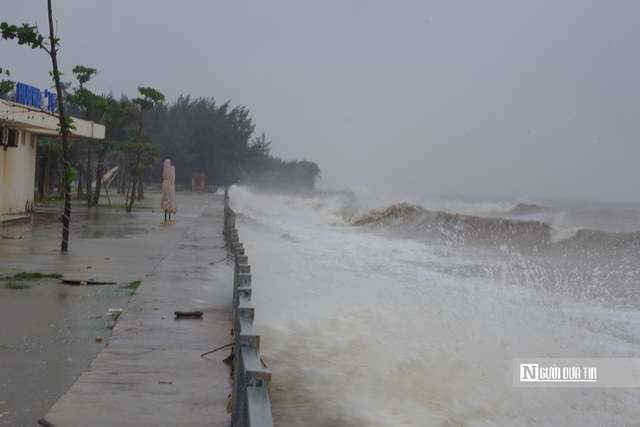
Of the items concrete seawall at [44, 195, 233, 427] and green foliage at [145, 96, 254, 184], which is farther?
green foliage at [145, 96, 254, 184]

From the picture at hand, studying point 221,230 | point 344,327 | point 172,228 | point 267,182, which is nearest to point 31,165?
point 172,228

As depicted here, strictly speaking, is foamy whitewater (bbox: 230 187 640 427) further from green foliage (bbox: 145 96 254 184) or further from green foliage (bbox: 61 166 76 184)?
green foliage (bbox: 145 96 254 184)

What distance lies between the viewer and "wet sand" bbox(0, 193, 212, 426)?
517cm

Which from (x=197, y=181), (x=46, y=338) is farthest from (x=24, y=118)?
(x=197, y=181)

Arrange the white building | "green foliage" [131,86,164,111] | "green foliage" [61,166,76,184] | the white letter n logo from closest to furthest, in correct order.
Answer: the white letter n logo
"green foliage" [61,166,76,184]
the white building
"green foliage" [131,86,164,111]

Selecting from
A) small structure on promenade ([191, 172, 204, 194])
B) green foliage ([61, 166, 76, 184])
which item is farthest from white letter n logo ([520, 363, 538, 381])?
small structure on promenade ([191, 172, 204, 194])

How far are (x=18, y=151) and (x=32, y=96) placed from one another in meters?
1.89

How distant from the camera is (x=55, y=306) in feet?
27.3

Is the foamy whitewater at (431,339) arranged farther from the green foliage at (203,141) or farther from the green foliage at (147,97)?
the green foliage at (203,141)

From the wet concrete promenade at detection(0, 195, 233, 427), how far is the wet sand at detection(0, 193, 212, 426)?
0.15m

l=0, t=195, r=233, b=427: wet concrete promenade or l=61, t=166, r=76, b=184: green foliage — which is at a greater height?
l=61, t=166, r=76, b=184: green foliage

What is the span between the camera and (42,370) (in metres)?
5.62

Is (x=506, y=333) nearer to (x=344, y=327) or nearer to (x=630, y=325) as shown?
(x=344, y=327)

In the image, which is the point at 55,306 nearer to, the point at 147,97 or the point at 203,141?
the point at 147,97
